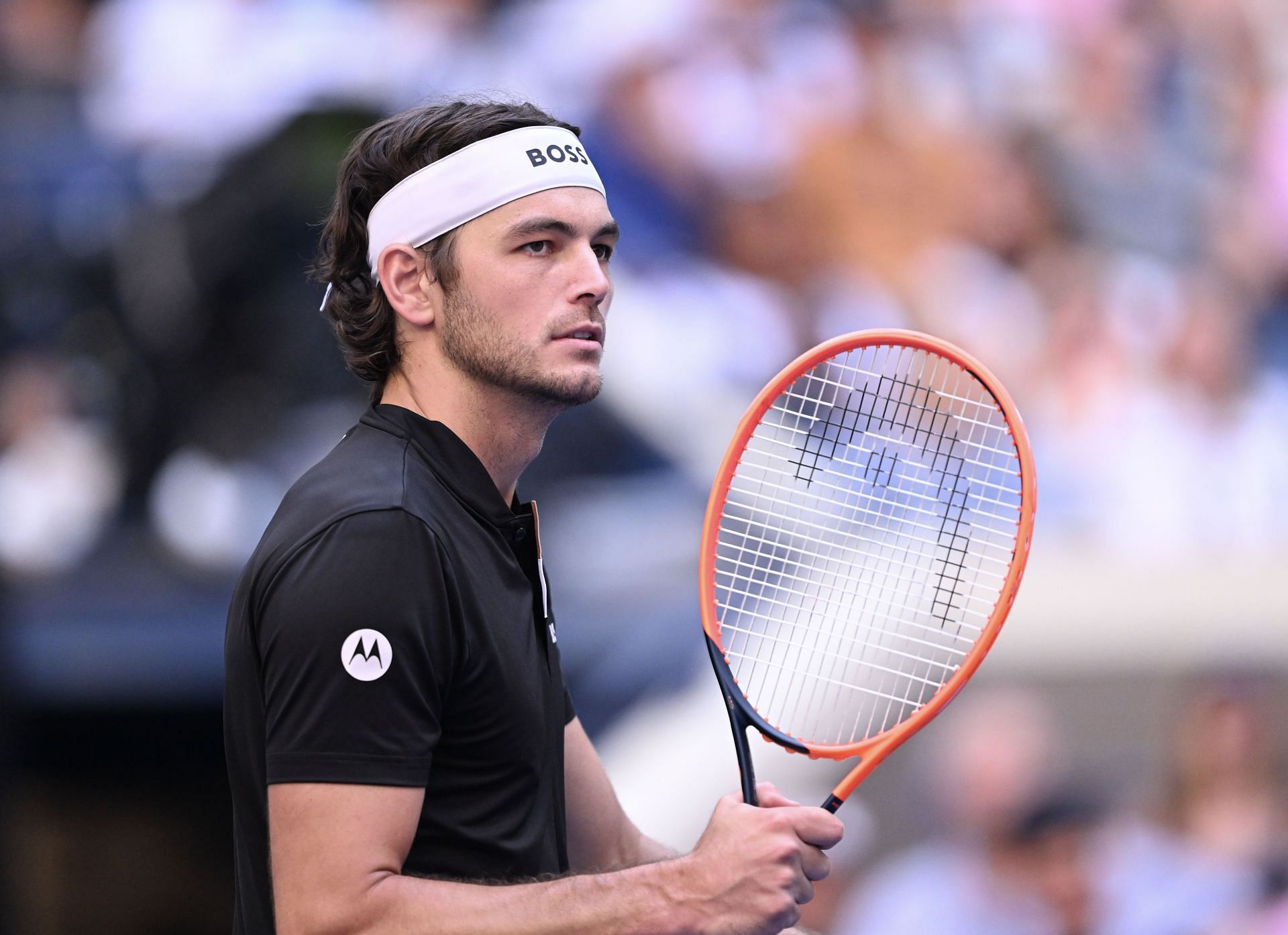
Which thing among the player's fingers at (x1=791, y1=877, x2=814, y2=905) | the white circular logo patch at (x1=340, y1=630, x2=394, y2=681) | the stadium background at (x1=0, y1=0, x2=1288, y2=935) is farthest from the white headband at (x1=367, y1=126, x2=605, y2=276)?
the stadium background at (x1=0, y1=0, x2=1288, y2=935)

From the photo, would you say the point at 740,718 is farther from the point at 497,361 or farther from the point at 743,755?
the point at 497,361

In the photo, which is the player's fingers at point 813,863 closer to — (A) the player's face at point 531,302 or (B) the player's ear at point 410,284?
(A) the player's face at point 531,302

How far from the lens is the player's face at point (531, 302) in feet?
8.14

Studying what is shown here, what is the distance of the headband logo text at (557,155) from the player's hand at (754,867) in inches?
43.4

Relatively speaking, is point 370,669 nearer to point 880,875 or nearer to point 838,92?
point 880,875

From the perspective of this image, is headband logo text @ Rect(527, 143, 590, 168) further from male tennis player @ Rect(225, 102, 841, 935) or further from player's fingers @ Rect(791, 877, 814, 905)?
player's fingers @ Rect(791, 877, 814, 905)

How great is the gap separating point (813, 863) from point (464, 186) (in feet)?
3.87

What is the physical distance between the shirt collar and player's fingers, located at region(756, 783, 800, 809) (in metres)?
0.55

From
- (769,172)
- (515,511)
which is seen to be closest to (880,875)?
(769,172)

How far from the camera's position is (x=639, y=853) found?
2766 mm

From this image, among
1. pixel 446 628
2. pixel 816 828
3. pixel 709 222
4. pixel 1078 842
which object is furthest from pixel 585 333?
pixel 1078 842

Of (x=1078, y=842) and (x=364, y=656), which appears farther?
(x=1078, y=842)

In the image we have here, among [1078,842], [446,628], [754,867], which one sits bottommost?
[1078,842]

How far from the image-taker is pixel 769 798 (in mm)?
2320
